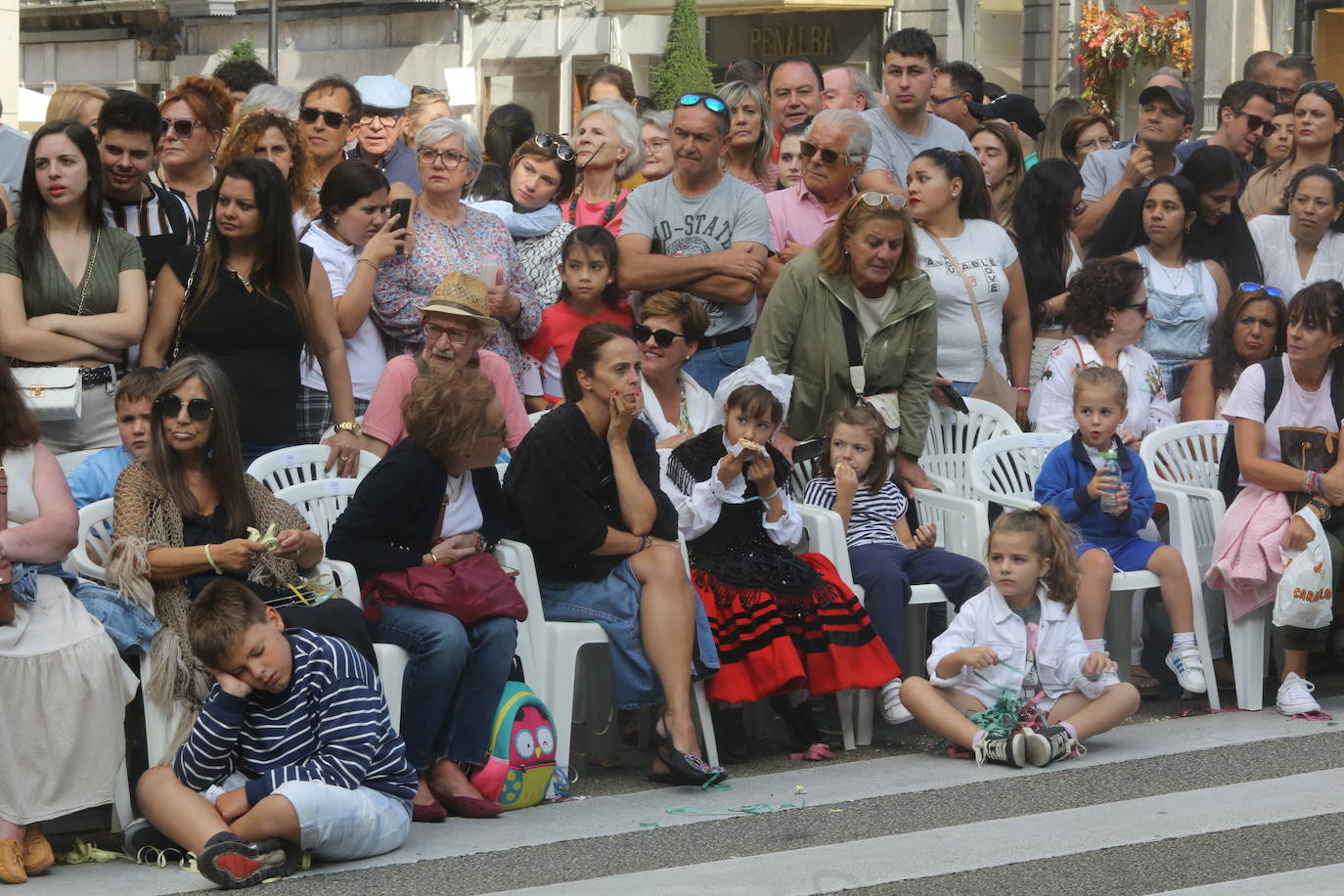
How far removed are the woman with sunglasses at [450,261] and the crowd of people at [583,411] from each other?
2 cm

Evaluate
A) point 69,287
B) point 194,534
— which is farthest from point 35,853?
point 69,287

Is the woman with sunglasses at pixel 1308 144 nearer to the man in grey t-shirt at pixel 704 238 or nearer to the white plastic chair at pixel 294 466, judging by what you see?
the man in grey t-shirt at pixel 704 238

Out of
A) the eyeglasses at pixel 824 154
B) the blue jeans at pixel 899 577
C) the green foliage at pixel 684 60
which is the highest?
the green foliage at pixel 684 60

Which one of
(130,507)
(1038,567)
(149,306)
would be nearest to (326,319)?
(149,306)

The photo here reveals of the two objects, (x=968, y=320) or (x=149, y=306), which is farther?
(x=968, y=320)

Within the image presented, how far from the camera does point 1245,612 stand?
7707mm

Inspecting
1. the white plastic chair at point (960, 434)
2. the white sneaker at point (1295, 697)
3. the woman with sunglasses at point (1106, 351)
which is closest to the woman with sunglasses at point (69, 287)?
the white plastic chair at point (960, 434)

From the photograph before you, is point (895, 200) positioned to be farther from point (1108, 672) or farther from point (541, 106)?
point (541, 106)

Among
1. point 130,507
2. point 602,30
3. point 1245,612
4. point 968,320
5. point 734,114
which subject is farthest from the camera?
point 602,30

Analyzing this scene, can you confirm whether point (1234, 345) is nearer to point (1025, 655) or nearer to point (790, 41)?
point (1025, 655)

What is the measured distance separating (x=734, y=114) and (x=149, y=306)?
320 centimetres

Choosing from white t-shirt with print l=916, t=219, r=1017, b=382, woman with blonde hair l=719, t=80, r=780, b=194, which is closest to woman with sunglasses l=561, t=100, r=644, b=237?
woman with blonde hair l=719, t=80, r=780, b=194

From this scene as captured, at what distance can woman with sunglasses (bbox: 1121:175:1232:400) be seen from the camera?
356 inches

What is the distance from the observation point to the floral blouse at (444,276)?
790 centimetres
